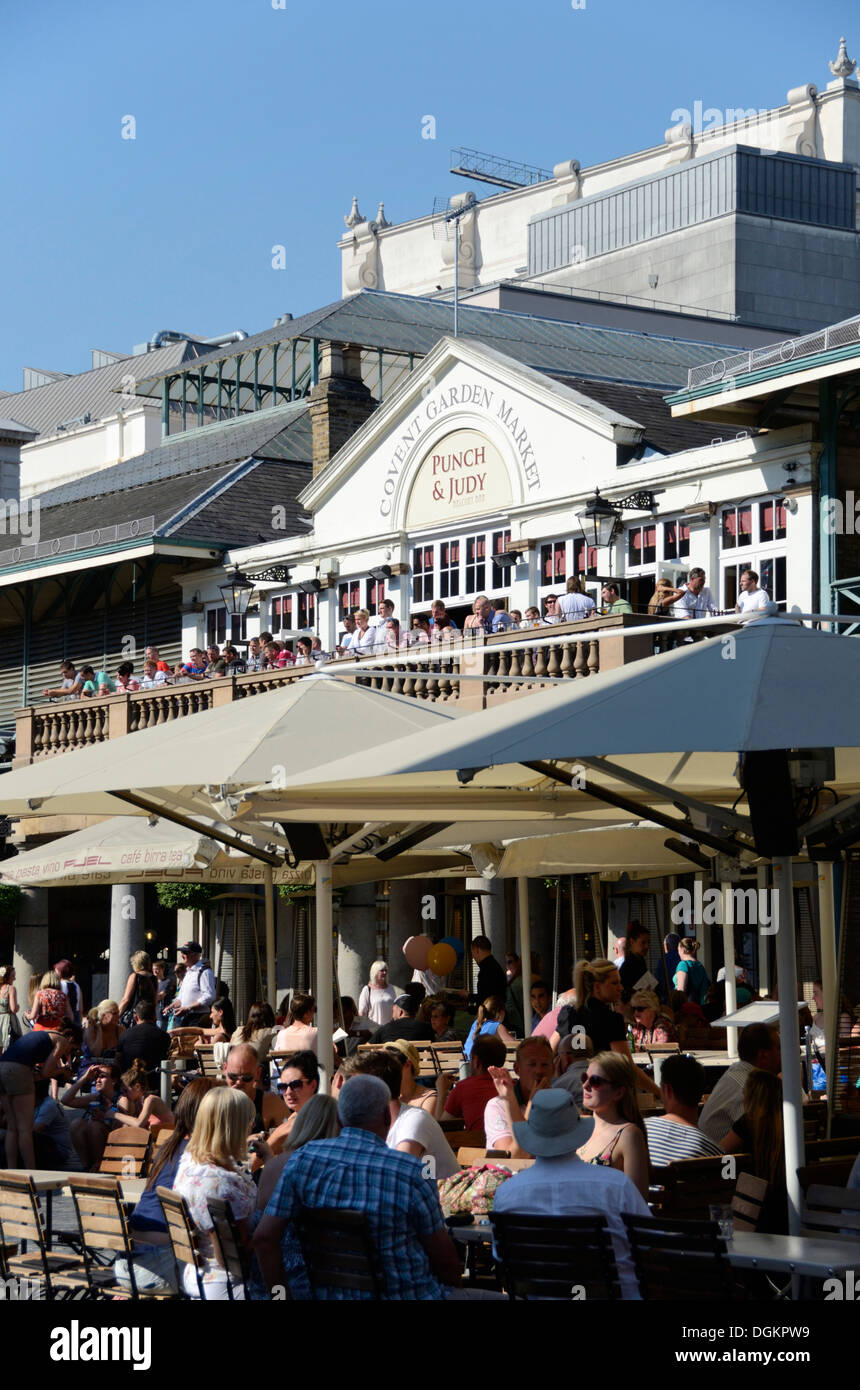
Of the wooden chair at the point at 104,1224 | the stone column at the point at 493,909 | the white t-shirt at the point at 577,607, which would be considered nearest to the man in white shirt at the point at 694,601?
the white t-shirt at the point at 577,607

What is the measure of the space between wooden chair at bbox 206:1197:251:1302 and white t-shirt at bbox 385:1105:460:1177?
4.98 ft

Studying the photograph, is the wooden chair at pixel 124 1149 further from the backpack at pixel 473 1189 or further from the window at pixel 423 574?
the window at pixel 423 574

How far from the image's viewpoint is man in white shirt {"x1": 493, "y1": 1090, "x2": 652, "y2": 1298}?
25.2ft

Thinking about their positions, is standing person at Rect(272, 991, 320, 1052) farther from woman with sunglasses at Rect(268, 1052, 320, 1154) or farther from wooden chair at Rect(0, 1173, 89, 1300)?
wooden chair at Rect(0, 1173, 89, 1300)

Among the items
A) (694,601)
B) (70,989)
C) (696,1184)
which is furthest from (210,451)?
(696,1184)

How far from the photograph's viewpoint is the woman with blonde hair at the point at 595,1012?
44.5ft

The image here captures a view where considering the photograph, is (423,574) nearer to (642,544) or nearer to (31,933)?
(642,544)

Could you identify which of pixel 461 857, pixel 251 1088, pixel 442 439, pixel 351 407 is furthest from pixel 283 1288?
pixel 351 407

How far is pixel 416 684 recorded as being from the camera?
2753cm

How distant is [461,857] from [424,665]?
22.0 feet

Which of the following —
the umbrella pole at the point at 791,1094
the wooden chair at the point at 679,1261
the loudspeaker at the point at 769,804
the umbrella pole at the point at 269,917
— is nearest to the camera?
the wooden chair at the point at 679,1261

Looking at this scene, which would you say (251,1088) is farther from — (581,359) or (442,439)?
(581,359)

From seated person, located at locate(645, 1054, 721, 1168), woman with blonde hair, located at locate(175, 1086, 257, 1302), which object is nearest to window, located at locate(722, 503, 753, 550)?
seated person, located at locate(645, 1054, 721, 1168)

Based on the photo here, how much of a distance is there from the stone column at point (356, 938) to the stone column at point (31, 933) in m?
7.50
